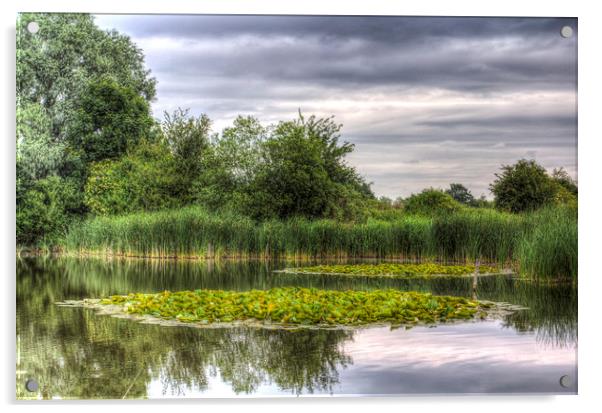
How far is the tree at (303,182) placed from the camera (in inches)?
328

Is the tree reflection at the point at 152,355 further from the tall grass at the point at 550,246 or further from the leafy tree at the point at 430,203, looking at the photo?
the tall grass at the point at 550,246

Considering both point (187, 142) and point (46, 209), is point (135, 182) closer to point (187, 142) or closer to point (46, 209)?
point (187, 142)

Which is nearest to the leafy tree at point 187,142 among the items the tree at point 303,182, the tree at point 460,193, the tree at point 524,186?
the tree at point 303,182

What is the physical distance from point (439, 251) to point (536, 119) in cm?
202

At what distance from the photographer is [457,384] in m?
6.68

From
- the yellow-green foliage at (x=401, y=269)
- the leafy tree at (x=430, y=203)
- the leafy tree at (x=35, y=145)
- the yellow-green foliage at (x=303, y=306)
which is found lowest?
the yellow-green foliage at (x=303, y=306)

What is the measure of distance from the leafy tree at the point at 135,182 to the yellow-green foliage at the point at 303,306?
997mm

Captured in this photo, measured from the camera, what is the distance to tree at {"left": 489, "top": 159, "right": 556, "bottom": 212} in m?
7.83

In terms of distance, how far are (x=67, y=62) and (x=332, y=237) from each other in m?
3.50

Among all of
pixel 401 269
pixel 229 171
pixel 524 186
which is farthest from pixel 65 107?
pixel 524 186

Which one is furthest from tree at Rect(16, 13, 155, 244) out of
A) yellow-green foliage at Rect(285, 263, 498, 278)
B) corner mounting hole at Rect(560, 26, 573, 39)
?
corner mounting hole at Rect(560, 26, 573, 39)

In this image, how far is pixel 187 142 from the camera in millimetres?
8281

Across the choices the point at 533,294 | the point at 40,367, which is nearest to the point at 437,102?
the point at 533,294
